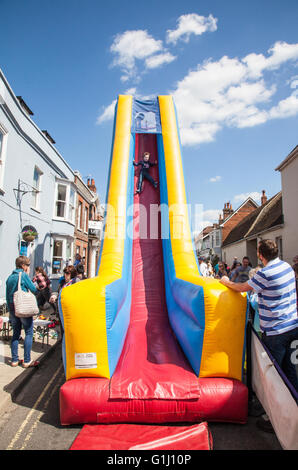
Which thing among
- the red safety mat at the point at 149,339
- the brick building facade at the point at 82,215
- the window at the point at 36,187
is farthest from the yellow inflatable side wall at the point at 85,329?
the brick building facade at the point at 82,215

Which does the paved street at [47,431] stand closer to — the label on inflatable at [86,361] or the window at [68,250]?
the label on inflatable at [86,361]

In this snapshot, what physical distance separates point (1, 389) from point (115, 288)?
186 centimetres

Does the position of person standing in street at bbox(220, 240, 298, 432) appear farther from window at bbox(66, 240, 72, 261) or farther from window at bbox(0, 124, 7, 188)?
window at bbox(66, 240, 72, 261)

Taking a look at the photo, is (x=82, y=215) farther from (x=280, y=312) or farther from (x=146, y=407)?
(x=280, y=312)

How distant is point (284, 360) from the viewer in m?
2.88

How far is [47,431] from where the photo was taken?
2801 mm

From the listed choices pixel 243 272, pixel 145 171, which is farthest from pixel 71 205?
pixel 243 272

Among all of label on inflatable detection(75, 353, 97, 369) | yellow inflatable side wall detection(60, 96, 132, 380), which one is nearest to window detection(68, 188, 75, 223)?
yellow inflatable side wall detection(60, 96, 132, 380)

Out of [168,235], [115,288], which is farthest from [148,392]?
[168,235]

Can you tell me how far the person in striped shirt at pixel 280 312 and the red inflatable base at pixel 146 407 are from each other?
0.53 metres

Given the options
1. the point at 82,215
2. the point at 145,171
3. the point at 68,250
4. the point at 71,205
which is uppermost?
the point at 82,215

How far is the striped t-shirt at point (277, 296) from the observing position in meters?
2.86

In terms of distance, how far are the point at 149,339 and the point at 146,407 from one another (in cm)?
120
